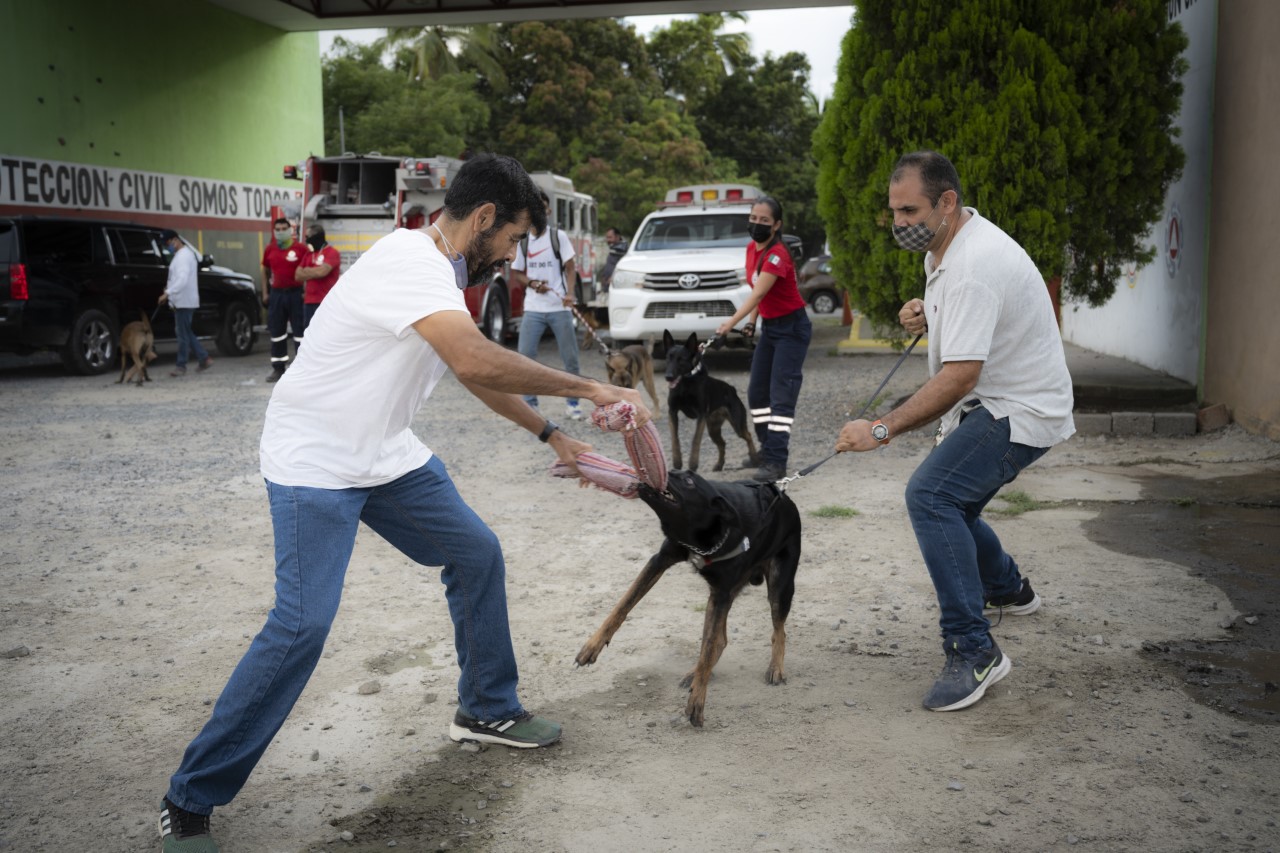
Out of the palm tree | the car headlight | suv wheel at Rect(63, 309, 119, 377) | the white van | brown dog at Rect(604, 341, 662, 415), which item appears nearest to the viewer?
brown dog at Rect(604, 341, 662, 415)

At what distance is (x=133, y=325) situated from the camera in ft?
44.6

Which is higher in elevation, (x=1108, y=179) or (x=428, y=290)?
(x=1108, y=179)

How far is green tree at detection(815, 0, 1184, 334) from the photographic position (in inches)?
363

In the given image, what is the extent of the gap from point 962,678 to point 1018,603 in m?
1.04

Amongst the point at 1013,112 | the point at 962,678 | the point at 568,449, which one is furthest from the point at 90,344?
the point at 962,678

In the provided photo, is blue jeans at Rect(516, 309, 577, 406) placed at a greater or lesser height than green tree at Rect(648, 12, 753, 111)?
lesser

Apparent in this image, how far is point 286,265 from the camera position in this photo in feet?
43.3

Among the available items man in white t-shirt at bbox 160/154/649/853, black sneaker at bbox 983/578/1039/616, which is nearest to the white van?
black sneaker at bbox 983/578/1039/616

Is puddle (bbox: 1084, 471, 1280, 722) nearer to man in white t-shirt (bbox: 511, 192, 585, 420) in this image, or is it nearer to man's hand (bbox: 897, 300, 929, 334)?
man's hand (bbox: 897, 300, 929, 334)

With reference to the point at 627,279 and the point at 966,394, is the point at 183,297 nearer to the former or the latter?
the point at 627,279

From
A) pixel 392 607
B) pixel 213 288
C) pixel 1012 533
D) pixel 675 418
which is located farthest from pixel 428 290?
pixel 213 288

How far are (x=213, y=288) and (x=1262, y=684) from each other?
15.4 metres

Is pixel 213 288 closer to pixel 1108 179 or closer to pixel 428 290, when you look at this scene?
pixel 1108 179

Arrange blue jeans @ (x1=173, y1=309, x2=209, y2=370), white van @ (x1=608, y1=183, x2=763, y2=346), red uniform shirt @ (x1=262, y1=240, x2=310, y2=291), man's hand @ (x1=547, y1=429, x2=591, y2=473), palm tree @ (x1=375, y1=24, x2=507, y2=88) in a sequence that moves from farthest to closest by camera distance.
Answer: palm tree @ (x1=375, y1=24, x2=507, y2=88) → blue jeans @ (x1=173, y1=309, x2=209, y2=370) → white van @ (x1=608, y1=183, x2=763, y2=346) → red uniform shirt @ (x1=262, y1=240, x2=310, y2=291) → man's hand @ (x1=547, y1=429, x2=591, y2=473)
